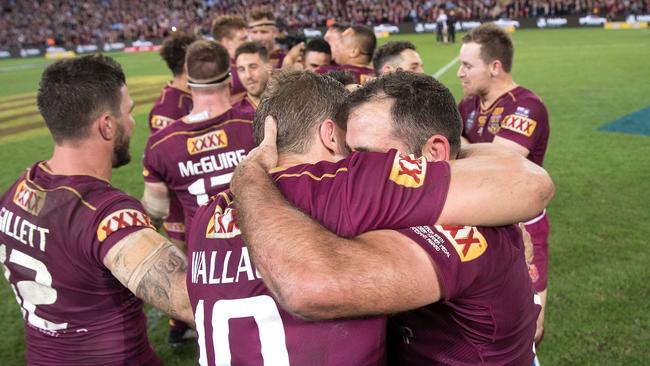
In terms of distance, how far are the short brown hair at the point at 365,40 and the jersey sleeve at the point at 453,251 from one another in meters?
5.15

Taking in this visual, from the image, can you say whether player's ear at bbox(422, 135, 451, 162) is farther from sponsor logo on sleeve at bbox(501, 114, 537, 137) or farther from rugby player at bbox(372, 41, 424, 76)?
rugby player at bbox(372, 41, 424, 76)

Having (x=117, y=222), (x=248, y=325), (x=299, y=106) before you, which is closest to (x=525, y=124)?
(x=299, y=106)

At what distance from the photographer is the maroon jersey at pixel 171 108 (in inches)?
263

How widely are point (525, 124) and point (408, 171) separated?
2856mm

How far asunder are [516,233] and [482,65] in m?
3.02

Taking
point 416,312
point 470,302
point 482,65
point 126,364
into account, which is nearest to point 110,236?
point 126,364

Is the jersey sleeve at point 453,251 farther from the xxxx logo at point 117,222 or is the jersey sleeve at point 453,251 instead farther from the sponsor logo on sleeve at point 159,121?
the sponsor logo on sleeve at point 159,121

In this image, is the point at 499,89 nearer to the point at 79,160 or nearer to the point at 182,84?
the point at 79,160

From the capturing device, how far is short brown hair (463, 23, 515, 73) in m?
4.78

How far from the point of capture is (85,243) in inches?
106

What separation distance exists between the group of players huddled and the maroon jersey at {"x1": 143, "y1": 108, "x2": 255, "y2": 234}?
1.16m

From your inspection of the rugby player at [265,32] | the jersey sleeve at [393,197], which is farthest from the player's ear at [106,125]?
the rugby player at [265,32]

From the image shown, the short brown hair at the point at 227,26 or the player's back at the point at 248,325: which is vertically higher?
the short brown hair at the point at 227,26

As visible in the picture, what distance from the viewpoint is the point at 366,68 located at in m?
6.81
